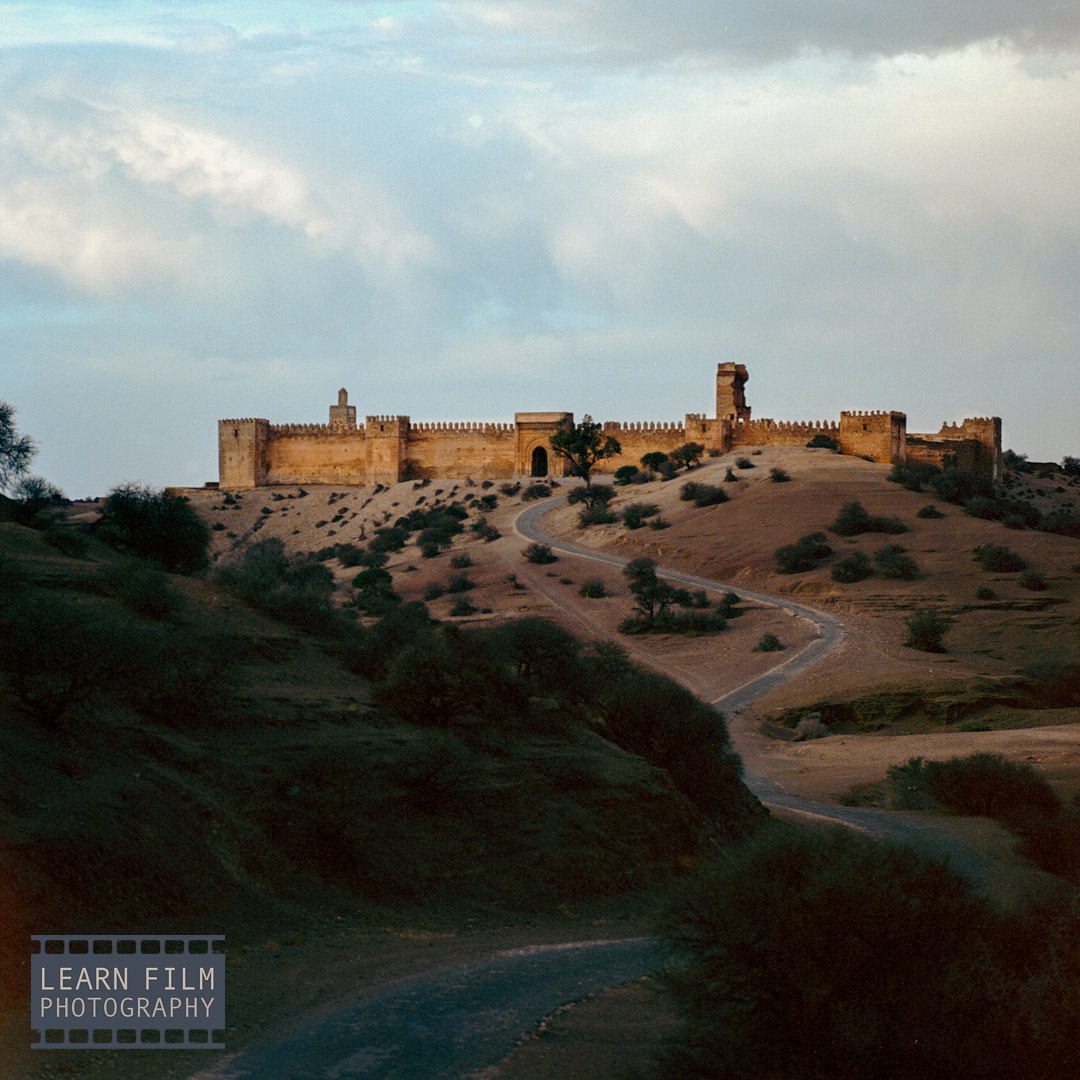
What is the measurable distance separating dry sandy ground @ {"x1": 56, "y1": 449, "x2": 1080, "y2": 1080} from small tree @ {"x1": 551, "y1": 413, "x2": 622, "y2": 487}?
148 cm

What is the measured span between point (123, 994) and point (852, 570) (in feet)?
109

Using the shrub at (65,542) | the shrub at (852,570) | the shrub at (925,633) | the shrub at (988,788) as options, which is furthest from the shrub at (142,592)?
the shrub at (852,570)

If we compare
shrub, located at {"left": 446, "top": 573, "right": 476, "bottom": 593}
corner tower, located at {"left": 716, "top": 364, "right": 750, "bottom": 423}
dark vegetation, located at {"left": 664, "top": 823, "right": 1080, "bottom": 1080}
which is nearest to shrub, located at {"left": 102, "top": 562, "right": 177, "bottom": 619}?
dark vegetation, located at {"left": 664, "top": 823, "right": 1080, "bottom": 1080}

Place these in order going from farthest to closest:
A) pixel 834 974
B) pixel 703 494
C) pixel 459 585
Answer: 1. pixel 703 494
2. pixel 459 585
3. pixel 834 974

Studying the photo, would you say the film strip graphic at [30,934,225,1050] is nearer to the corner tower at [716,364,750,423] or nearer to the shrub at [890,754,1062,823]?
the shrub at [890,754,1062,823]

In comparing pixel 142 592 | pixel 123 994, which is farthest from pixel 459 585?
pixel 123 994

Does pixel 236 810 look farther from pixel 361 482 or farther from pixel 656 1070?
pixel 361 482

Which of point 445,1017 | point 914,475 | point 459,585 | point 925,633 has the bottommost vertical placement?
point 445,1017

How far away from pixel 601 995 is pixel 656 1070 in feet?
5.51

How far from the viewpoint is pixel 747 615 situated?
36.1m

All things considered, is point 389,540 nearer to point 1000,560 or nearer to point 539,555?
Answer: point 539,555

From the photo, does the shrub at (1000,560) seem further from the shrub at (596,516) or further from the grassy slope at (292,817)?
the grassy slope at (292,817)

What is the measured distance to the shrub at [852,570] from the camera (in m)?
38.2

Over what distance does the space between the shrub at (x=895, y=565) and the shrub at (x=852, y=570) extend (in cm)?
38
